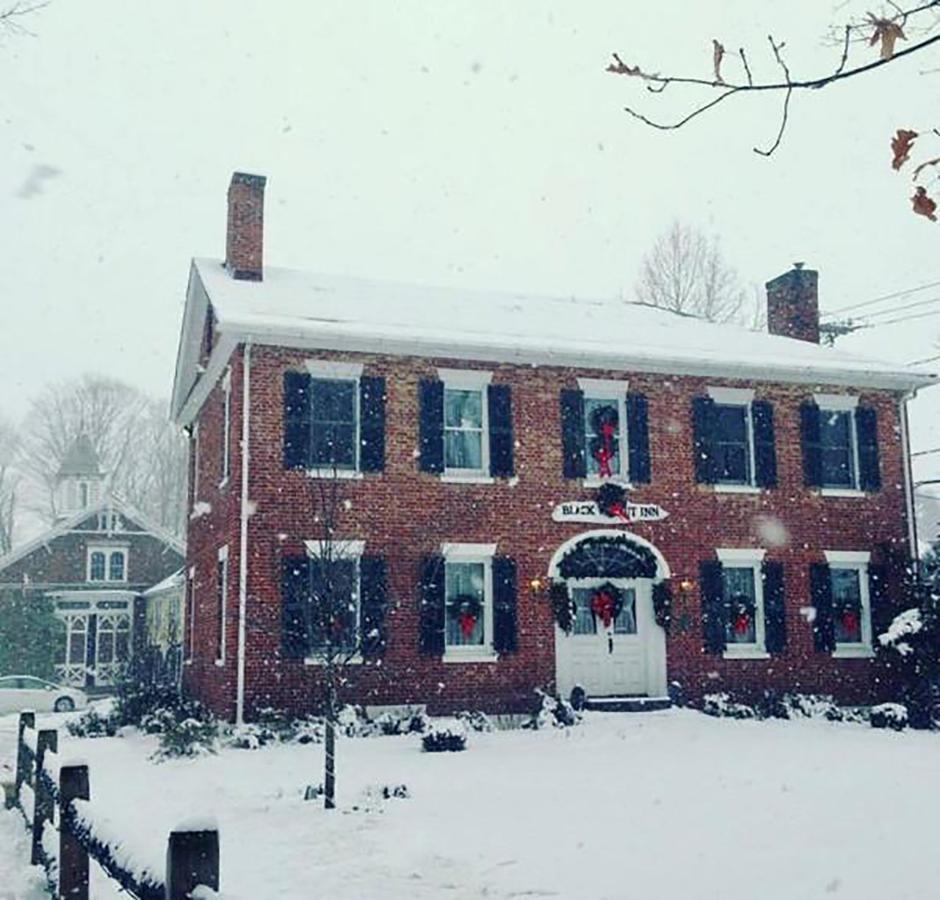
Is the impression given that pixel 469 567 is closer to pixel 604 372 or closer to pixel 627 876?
pixel 604 372

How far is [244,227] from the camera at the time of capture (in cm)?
2141

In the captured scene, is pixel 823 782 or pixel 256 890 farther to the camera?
pixel 823 782

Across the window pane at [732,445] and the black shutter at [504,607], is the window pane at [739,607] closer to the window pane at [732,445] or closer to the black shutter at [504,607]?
the window pane at [732,445]

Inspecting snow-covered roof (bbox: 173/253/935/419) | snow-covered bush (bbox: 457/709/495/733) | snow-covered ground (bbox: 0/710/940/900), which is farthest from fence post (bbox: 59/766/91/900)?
snow-covered roof (bbox: 173/253/935/419)

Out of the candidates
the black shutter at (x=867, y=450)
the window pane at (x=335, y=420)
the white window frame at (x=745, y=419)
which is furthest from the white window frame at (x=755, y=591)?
the window pane at (x=335, y=420)

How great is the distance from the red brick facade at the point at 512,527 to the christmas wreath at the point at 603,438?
61cm

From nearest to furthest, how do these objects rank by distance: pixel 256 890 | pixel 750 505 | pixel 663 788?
1. pixel 256 890
2. pixel 663 788
3. pixel 750 505

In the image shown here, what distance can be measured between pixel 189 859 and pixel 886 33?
10.5 ft

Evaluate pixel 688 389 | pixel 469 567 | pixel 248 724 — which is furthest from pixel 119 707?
pixel 688 389

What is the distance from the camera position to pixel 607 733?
17.0 meters

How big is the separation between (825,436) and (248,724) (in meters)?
11.7

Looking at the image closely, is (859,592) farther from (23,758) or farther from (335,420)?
(23,758)

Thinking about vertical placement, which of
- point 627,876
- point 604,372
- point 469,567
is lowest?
point 627,876

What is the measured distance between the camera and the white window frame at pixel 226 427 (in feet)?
62.8
